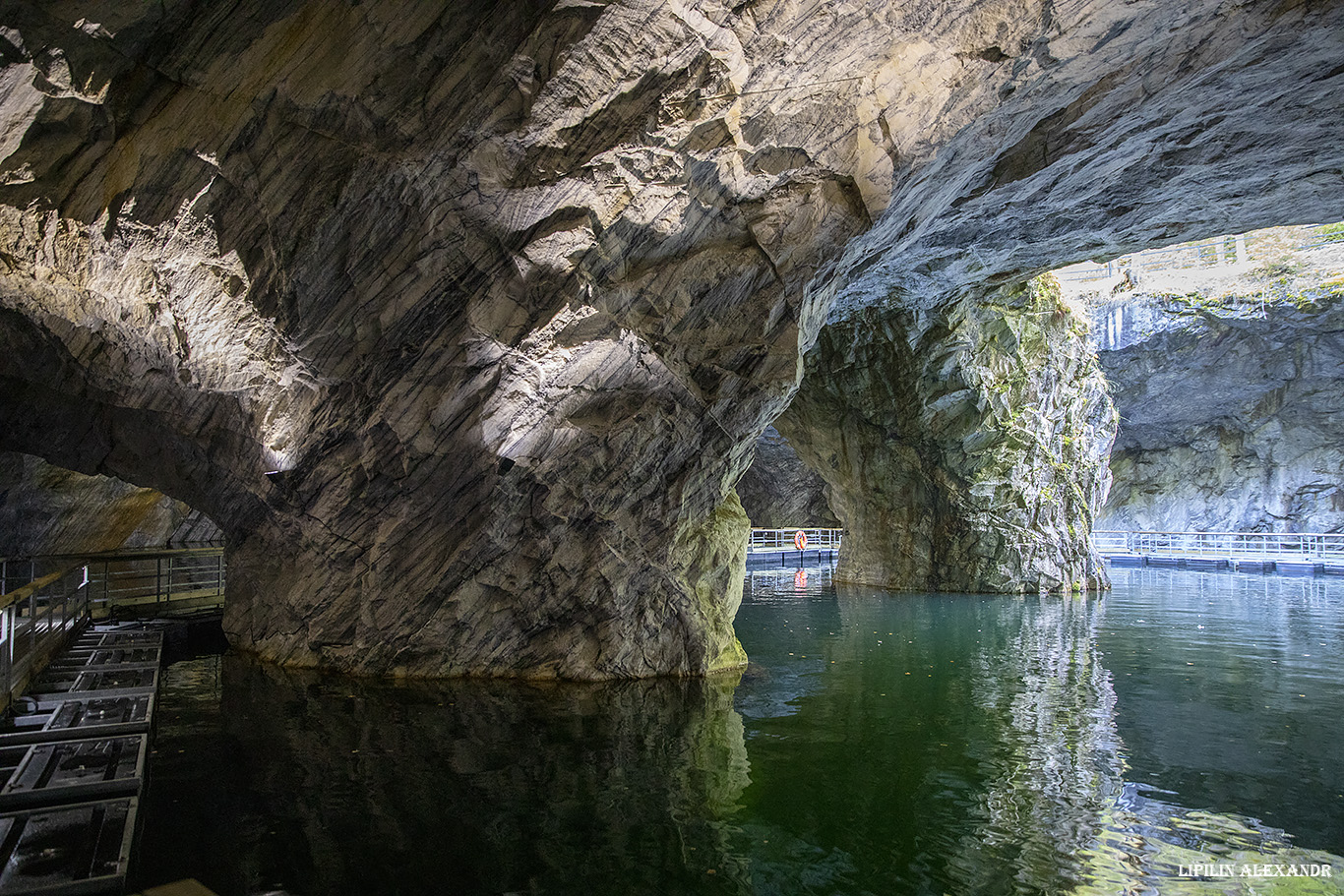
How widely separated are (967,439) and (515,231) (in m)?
17.2

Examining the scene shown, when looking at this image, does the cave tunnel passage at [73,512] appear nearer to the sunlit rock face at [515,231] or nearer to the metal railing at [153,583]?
the metal railing at [153,583]

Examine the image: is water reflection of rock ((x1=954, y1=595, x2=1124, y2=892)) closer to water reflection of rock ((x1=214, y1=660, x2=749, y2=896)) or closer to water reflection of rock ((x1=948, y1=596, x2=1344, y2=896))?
water reflection of rock ((x1=948, y1=596, x2=1344, y2=896))

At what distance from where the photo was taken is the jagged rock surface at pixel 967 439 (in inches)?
881

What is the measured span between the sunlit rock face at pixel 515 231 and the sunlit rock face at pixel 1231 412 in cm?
2270

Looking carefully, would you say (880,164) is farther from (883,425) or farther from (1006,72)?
(883,425)

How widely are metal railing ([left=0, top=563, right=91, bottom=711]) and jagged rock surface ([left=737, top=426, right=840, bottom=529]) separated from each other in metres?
34.1

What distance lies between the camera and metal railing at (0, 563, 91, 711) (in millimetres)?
7234

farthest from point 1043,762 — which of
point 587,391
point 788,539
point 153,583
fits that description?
point 788,539

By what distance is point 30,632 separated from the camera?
8680mm

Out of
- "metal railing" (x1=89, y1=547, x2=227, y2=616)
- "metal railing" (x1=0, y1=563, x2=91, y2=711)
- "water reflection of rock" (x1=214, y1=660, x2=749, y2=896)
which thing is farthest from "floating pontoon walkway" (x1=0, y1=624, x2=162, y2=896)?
"metal railing" (x1=89, y1=547, x2=227, y2=616)

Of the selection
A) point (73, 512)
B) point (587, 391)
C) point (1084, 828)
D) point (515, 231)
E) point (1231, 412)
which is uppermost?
point (1231, 412)

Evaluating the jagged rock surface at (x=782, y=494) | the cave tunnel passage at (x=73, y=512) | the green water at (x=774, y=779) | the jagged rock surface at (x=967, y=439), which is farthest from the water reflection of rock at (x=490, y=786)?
the jagged rock surface at (x=782, y=494)

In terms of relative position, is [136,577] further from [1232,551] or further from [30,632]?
[1232,551]

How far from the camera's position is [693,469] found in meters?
11.8
